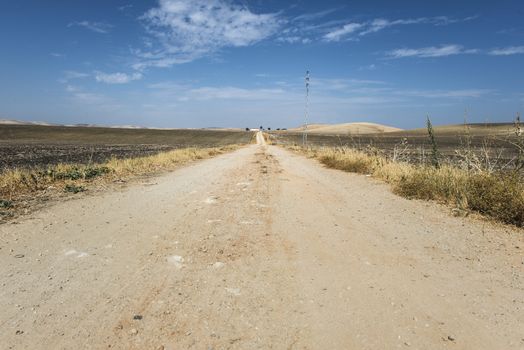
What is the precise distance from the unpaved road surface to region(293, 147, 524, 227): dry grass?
0.62 m

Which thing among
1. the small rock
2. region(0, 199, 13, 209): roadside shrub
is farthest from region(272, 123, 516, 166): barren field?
region(0, 199, 13, 209): roadside shrub

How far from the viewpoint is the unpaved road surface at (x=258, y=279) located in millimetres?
3338

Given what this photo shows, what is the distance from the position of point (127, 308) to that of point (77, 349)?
65cm

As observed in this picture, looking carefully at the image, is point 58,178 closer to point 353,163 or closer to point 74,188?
point 74,188

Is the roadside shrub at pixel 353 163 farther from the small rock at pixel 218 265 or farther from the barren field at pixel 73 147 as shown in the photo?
the barren field at pixel 73 147

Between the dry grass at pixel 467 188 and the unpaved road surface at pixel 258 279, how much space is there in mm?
622

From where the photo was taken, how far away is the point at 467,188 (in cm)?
842

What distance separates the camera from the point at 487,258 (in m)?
5.25

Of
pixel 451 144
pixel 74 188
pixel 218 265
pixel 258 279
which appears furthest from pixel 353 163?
pixel 451 144

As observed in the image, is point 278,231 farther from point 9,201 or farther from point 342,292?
point 9,201

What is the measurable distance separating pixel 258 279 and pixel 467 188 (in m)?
6.03

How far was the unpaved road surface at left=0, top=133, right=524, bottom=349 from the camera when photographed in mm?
3338

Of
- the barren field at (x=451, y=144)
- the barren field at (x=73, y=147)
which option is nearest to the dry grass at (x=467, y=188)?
the barren field at (x=451, y=144)

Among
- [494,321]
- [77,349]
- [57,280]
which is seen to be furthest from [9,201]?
[494,321]
